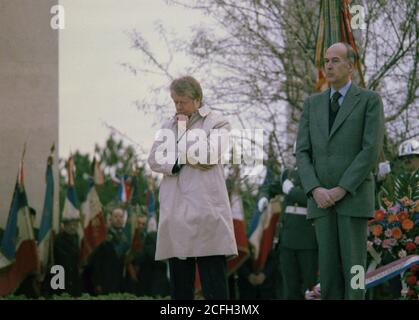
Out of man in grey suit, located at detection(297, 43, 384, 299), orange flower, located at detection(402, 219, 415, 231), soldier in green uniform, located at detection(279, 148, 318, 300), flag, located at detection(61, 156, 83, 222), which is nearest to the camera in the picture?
man in grey suit, located at detection(297, 43, 384, 299)

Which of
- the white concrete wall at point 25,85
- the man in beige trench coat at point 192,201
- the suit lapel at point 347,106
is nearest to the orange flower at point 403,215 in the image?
the suit lapel at point 347,106

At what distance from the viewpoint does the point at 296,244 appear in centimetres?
1097

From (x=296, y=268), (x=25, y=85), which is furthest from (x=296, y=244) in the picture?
(x=25, y=85)

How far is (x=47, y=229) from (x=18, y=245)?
1.51 feet

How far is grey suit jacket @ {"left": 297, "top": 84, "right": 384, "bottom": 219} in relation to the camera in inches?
265

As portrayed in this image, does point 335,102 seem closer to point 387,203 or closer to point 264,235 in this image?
point 387,203

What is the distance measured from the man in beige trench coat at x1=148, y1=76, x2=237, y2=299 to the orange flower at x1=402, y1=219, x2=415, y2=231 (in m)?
2.53

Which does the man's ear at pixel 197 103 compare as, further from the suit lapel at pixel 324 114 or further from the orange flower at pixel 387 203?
the orange flower at pixel 387 203

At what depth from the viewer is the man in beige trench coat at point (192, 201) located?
6.94 m

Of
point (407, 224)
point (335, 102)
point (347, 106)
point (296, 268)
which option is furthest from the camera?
point (296, 268)

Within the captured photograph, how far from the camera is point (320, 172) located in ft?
22.6

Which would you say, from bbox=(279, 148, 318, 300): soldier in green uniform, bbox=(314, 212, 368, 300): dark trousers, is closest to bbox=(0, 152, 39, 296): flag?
bbox=(279, 148, 318, 300): soldier in green uniform

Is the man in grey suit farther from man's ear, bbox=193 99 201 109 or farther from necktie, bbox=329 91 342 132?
man's ear, bbox=193 99 201 109
